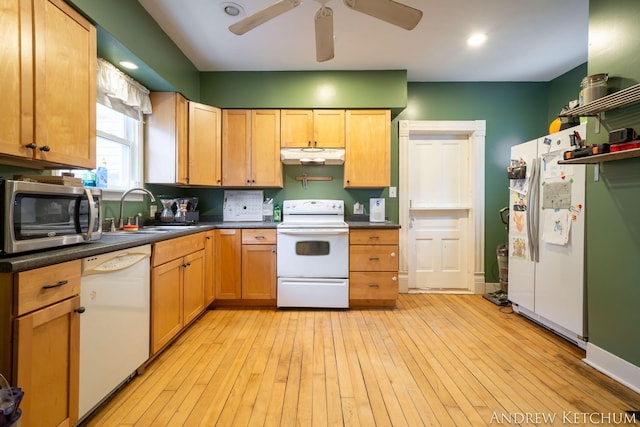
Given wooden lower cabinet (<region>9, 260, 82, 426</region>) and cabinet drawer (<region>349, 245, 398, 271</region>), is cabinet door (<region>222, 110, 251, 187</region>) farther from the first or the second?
wooden lower cabinet (<region>9, 260, 82, 426</region>)

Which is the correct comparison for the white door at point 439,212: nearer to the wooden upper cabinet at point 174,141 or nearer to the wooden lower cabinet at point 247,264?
the wooden lower cabinet at point 247,264

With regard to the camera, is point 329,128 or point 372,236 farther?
point 329,128

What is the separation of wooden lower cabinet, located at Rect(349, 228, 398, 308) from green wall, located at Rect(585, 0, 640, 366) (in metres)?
1.52

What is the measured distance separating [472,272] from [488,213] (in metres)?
0.77

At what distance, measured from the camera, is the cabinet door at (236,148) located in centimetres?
331

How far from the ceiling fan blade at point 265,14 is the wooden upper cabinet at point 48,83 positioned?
909 mm

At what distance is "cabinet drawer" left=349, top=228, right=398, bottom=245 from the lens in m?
2.99

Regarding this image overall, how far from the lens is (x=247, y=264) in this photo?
3.04 m

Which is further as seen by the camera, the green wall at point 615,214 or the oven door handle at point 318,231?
the oven door handle at point 318,231

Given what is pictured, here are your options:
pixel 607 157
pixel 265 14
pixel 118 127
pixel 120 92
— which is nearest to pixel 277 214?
pixel 118 127

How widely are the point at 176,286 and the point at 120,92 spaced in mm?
1684

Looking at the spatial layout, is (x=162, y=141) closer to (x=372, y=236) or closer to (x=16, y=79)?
(x=16, y=79)

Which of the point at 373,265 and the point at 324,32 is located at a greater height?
the point at 324,32

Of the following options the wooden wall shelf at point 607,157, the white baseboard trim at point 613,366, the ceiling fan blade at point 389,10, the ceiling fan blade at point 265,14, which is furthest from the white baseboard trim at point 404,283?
the ceiling fan blade at point 265,14
